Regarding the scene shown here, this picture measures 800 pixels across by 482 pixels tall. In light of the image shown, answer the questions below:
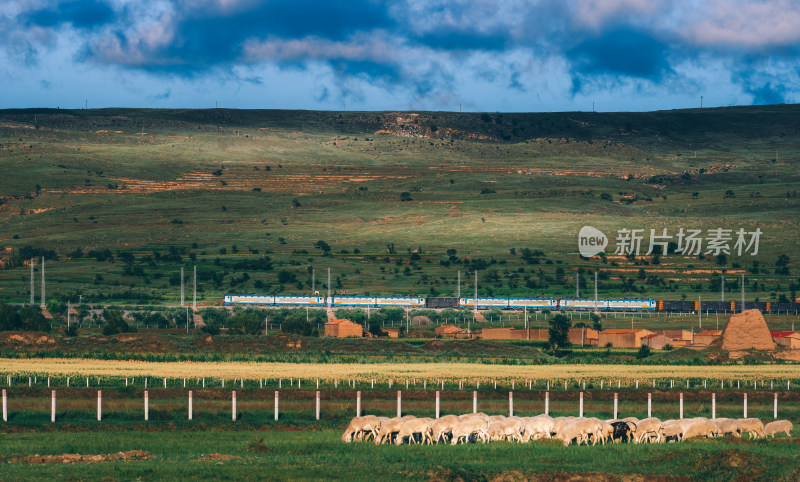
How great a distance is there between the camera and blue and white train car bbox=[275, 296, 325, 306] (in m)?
133

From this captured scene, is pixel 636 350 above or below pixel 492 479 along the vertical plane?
below

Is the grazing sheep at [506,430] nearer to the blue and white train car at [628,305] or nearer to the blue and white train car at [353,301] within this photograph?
the blue and white train car at [353,301]

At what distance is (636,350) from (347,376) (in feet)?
147

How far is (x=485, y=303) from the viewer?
133250mm

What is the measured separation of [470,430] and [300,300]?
105m

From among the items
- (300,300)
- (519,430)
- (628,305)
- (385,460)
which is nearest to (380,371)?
(519,430)

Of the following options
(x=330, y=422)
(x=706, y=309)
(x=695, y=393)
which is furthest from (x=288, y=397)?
(x=706, y=309)

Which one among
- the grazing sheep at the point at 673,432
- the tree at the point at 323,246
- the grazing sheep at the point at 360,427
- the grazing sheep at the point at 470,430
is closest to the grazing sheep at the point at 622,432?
the grazing sheep at the point at 673,432

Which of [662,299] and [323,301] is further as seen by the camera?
[662,299]

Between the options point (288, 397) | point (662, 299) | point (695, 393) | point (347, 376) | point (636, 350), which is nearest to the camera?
point (288, 397)

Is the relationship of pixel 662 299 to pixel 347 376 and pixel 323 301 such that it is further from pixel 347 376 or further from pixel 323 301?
pixel 347 376

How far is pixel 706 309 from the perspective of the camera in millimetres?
132375

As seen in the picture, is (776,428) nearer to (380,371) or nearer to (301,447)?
(301,447)

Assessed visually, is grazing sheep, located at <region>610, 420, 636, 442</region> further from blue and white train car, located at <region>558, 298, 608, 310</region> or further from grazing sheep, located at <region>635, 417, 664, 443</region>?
blue and white train car, located at <region>558, 298, 608, 310</region>
